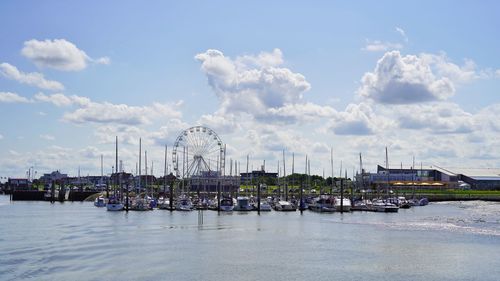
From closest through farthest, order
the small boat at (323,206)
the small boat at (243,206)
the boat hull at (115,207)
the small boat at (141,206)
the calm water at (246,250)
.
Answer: the calm water at (246,250), the boat hull at (115,207), the small boat at (141,206), the small boat at (243,206), the small boat at (323,206)

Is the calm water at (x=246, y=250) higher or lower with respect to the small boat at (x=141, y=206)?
lower

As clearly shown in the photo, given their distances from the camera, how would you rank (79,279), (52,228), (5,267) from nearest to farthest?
(79,279), (5,267), (52,228)

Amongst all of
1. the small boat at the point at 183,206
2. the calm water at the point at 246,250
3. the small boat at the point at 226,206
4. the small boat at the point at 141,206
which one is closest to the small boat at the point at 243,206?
the small boat at the point at 226,206

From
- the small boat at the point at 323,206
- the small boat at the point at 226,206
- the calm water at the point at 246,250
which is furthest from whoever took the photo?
the small boat at the point at 323,206

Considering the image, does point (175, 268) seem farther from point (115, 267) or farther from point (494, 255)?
point (494, 255)

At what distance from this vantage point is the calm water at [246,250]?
57.8m

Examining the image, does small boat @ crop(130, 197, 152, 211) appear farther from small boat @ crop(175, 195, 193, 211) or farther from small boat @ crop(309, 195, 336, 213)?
small boat @ crop(309, 195, 336, 213)

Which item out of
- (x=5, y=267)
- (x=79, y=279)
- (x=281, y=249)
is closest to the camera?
(x=79, y=279)

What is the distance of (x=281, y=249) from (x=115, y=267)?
70.8 feet

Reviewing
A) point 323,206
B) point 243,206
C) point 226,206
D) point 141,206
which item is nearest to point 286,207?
point 323,206

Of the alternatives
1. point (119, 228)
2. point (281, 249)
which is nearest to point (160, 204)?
point (119, 228)

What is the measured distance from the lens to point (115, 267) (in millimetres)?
59844

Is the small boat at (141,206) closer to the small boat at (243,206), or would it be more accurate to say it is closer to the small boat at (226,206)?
the small boat at (226,206)

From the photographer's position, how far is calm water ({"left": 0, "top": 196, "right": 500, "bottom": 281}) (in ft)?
190
